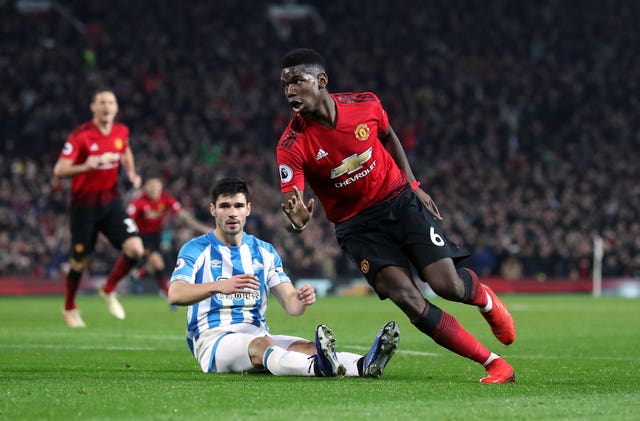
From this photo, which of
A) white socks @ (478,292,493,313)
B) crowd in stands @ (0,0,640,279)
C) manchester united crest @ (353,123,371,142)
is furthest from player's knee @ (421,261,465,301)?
crowd in stands @ (0,0,640,279)

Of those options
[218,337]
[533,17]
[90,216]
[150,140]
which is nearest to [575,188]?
[533,17]

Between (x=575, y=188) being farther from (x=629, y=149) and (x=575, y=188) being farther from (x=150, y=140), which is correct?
(x=150, y=140)

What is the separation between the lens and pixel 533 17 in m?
42.2

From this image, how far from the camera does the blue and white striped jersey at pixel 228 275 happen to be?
832 cm

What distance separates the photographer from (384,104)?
123 feet

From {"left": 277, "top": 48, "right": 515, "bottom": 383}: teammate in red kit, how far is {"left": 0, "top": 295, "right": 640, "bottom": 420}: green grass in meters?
0.45

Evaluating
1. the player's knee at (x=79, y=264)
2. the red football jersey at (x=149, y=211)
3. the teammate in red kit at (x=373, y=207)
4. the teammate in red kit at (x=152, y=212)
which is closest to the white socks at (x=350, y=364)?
the teammate in red kit at (x=373, y=207)

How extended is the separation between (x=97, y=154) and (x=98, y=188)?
2.14ft

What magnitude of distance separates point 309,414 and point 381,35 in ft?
117

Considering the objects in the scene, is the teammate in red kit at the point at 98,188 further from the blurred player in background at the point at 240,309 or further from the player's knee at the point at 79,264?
the blurred player in background at the point at 240,309

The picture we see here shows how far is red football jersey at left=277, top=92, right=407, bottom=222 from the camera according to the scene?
7772mm

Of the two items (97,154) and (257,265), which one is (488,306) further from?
(97,154)

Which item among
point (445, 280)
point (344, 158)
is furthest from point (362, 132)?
point (445, 280)

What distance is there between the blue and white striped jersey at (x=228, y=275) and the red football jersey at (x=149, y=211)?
36.2 ft
